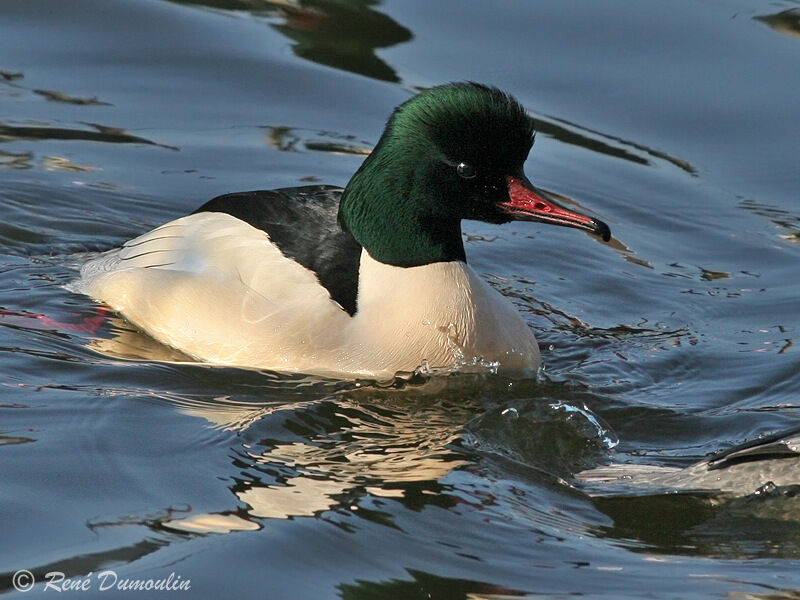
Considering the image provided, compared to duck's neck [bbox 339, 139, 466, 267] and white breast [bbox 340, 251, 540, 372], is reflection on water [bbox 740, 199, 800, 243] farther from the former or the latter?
duck's neck [bbox 339, 139, 466, 267]

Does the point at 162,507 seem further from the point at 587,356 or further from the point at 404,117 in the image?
the point at 587,356

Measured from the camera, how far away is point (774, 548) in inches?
205

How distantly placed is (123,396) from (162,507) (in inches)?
48.8

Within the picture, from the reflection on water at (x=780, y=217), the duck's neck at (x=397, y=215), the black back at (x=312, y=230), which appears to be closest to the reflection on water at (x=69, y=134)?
the black back at (x=312, y=230)

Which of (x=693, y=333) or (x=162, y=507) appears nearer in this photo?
(x=162, y=507)

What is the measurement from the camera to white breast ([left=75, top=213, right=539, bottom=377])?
687 cm

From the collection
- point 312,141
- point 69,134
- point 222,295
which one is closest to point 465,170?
point 222,295

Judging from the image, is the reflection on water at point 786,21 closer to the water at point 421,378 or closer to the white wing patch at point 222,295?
the water at point 421,378

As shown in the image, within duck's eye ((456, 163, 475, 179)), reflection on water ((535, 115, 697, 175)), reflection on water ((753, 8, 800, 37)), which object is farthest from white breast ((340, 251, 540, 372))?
reflection on water ((753, 8, 800, 37))

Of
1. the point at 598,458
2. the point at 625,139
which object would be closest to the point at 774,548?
the point at 598,458

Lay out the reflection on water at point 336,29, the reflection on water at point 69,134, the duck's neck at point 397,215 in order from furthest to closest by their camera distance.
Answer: the reflection on water at point 336,29 < the reflection on water at point 69,134 < the duck's neck at point 397,215

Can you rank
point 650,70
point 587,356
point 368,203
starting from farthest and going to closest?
point 650,70 → point 587,356 → point 368,203

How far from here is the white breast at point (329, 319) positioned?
687 cm

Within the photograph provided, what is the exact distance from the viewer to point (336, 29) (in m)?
11.5
